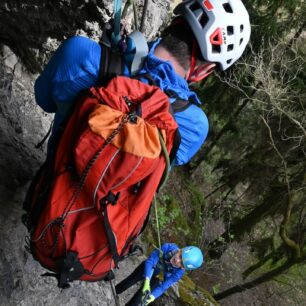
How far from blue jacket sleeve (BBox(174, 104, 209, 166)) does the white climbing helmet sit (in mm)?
324

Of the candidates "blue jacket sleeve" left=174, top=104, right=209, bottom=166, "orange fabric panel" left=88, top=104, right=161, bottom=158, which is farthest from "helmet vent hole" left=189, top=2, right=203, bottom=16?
"orange fabric panel" left=88, top=104, right=161, bottom=158

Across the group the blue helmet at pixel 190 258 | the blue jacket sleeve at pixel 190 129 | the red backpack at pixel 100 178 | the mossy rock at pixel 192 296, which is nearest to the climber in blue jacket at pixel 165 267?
the blue helmet at pixel 190 258

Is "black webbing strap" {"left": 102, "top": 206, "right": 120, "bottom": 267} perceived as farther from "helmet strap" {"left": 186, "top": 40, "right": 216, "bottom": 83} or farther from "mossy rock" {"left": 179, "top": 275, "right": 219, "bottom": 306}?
"mossy rock" {"left": 179, "top": 275, "right": 219, "bottom": 306}

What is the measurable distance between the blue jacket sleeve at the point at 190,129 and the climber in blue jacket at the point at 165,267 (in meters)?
2.38

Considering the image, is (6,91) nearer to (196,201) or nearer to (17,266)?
(17,266)

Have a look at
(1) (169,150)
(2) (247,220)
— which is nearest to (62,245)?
(1) (169,150)

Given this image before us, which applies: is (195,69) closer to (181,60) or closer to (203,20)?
(181,60)

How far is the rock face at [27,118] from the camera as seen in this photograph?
3273mm

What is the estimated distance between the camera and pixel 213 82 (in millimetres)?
13734

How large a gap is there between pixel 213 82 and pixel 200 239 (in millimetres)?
5414

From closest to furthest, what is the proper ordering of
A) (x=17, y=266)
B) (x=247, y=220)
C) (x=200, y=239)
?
1. (x=17, y=266)
2. (x=200, y=239)
3. (x=247, y=220)

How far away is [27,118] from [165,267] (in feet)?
7.57

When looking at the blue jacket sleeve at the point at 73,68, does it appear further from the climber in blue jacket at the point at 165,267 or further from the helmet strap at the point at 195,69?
the climber in blue jacket at the point at 165,267

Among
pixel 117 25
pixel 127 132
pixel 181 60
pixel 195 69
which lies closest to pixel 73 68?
pixel 117 25
